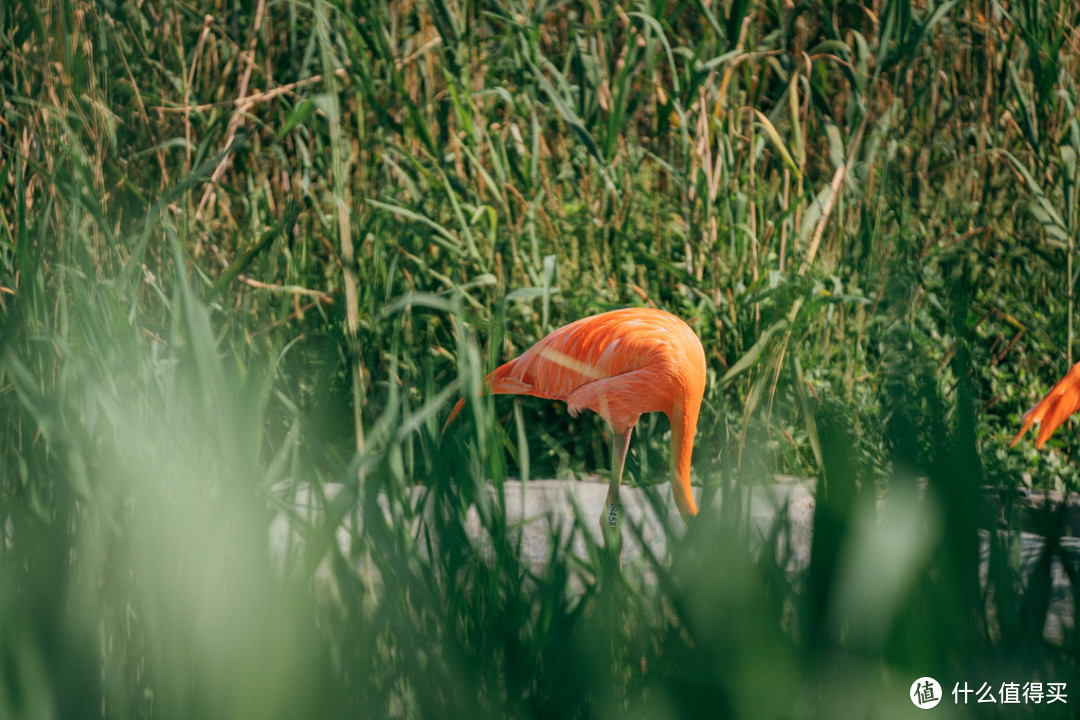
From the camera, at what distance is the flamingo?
5.28ft

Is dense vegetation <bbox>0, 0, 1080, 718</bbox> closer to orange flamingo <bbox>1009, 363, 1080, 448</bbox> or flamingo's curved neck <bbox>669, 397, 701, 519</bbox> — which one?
flamingo's curved neck <bbox>669, 397, 701, 519</bbox>

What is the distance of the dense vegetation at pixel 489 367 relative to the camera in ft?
1.52

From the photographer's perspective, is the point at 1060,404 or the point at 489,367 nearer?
the point at 489,367

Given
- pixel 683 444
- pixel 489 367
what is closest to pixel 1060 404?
pixel 683 444

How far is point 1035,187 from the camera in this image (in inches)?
86.0

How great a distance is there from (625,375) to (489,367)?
2.34ft

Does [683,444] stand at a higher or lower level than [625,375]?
lower

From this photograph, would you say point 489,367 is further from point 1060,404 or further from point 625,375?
point 1060,404

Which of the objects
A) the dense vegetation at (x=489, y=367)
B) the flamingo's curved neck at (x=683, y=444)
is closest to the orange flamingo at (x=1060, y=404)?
the dense vegetation at (x=489, y=367)

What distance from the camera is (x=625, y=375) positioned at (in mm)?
1648

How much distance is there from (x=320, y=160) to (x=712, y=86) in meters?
1.10

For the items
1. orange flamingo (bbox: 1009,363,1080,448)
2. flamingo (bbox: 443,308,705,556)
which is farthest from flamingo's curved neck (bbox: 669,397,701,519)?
orange flamingo (bbox: 1009,363,1080,448)

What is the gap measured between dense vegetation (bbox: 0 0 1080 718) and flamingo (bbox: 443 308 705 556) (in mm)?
189

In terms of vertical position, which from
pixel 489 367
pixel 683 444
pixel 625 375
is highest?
pixel 489 367
